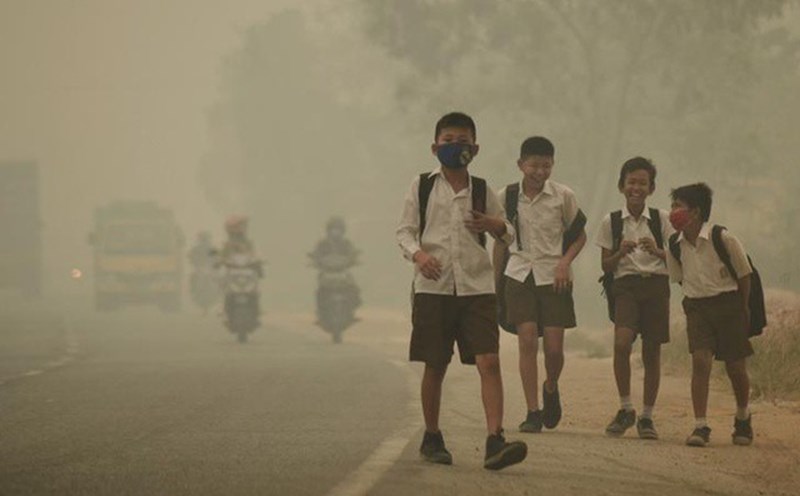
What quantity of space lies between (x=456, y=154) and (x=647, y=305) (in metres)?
2.90

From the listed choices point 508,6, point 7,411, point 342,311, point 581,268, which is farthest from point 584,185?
point 7,411

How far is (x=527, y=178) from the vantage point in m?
11.5

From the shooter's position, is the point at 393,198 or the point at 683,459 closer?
the point at 683,459

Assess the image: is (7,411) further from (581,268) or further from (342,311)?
(581,268)

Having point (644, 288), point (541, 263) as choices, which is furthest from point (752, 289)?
point (541, 263)

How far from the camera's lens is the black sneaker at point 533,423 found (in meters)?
11.3

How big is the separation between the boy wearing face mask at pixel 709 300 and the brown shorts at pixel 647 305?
1.22ft

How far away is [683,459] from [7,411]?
228 inches

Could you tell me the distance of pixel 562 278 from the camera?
11.3m

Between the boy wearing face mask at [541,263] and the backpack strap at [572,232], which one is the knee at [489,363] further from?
the backpack strap at [572,232]

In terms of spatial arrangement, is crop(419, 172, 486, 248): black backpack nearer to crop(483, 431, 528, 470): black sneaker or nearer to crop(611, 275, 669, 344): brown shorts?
crop(483, 431, 528, 470): black sneaker

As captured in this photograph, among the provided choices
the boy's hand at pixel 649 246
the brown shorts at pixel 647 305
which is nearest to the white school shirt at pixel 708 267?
the boy's hand at pixel 649 246

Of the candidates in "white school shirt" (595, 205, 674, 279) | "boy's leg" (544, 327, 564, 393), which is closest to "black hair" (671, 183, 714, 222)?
"white school shirt" (595, 205, 674, 279)

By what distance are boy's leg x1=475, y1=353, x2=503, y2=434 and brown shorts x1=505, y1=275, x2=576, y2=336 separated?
227 centimetres
